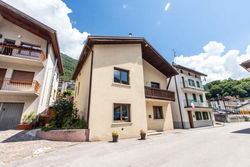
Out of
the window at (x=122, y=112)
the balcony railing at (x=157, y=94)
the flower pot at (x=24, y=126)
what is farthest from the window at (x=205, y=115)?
the flower pot at (x=24, y=126)

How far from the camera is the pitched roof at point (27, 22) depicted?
10.6 meters

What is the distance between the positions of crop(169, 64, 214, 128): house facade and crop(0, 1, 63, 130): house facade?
18032 millimetres

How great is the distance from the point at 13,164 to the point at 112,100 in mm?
5972

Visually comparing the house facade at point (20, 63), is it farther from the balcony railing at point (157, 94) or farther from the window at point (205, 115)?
the window at point (205, 115)

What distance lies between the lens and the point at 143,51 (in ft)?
43.2

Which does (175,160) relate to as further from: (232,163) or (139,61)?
(139,61)

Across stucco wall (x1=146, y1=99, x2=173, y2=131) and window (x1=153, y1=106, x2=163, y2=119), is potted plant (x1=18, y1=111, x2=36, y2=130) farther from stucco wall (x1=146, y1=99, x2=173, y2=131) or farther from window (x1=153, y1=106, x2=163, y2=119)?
A: window (x1=153, y1=106, x2=163, y2=119)

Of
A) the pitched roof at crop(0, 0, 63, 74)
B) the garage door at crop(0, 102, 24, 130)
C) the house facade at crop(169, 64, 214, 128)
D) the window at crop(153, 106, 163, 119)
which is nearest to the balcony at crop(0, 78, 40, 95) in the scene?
the garage door at crop(0, 102, 24, 130)

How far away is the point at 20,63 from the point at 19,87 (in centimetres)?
261

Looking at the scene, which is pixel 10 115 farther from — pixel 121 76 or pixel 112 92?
pixel 121 76

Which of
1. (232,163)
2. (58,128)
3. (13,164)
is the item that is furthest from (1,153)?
(232,163)

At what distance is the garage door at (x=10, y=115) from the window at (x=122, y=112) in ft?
31.0

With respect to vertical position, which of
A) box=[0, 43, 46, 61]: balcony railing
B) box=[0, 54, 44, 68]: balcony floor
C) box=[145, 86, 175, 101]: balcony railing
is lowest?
box=[145, 86, 175, 101]: balcony railing

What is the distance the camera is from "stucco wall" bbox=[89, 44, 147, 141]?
8.01 meters
